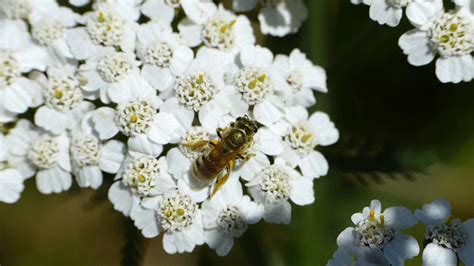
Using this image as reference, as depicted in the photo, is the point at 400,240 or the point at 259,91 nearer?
the point at 400,240

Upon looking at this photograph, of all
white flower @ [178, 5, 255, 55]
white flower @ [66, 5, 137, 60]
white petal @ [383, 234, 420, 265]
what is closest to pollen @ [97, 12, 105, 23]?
white flower @ [66, 5, 137, 60]

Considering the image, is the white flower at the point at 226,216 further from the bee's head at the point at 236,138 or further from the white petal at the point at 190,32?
the white petal at the point at 190,32

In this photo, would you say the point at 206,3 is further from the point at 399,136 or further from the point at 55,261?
the point at 55,261

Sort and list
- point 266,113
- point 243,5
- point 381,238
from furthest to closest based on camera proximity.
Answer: point 243,5 < point 266,113 < point 381,238

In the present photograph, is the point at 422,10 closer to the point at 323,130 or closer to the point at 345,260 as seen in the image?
the point at 323,130

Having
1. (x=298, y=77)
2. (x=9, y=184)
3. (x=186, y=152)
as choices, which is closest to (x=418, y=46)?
(x=298, y=77)
